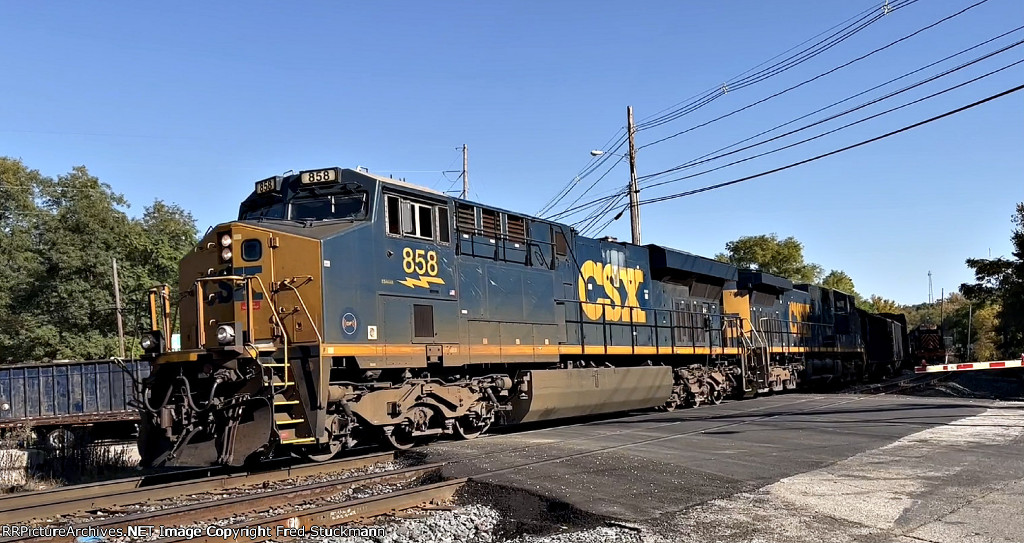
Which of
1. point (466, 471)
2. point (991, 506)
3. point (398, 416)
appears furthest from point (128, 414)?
point (991, 506)

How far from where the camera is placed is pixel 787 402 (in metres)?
18.9

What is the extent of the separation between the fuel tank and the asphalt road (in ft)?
1.35

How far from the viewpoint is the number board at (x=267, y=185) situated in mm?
10836

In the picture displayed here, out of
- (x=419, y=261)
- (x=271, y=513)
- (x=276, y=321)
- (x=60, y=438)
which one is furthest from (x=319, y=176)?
(x=60, y=438)

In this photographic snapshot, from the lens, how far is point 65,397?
2005 centimetres

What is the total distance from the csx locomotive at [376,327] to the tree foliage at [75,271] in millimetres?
25095

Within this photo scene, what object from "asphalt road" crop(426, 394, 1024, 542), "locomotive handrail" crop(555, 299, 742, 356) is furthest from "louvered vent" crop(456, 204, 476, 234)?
"asphalt road" crop(426, 394, 1024, 542)

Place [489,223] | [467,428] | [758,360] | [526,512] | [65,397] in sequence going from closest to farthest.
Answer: [526,512] → [467,428] → [489,223] → [65,397] → [758,360]

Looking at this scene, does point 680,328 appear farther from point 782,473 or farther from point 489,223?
point 782,473

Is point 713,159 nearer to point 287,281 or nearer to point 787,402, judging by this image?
point 787,402

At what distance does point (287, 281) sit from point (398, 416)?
2.40 m

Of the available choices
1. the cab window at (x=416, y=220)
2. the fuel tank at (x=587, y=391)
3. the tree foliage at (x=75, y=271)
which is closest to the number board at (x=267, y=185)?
the cab window at (x=416, y=220)

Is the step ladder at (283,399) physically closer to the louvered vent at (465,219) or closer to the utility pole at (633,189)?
the louvered vent at (465,219)

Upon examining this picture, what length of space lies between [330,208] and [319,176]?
457mm
